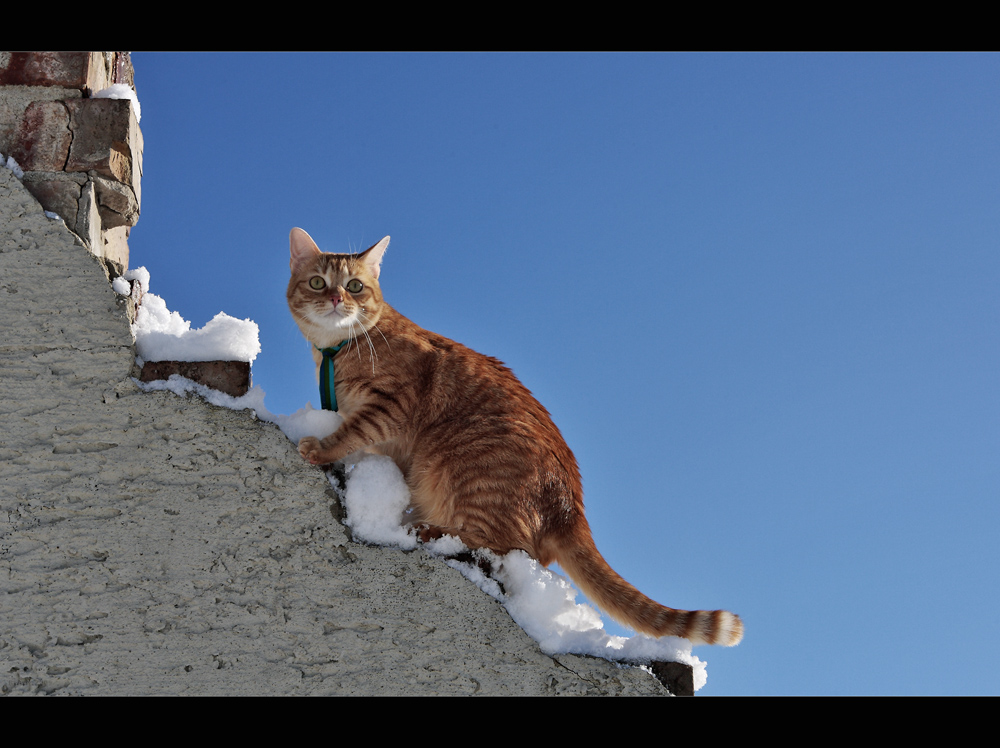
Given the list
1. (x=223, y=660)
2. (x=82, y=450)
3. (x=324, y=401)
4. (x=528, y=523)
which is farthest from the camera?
(x=324, y=401)

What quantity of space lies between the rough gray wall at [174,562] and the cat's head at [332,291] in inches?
23.9

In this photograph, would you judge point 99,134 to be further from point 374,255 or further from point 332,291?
point 374,255

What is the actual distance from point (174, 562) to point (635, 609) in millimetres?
1496

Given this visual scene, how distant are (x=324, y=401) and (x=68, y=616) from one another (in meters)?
A: 1.09

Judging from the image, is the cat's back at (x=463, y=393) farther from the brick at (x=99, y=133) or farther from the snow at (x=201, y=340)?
the brick at (x=99, y=133)

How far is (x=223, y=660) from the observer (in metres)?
2.17

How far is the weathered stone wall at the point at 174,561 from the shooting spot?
7.11 feet

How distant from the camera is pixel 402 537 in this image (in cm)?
234

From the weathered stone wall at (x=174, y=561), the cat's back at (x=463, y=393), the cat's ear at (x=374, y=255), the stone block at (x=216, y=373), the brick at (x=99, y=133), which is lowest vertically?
the weathered stone wall at (x=174, y=561)

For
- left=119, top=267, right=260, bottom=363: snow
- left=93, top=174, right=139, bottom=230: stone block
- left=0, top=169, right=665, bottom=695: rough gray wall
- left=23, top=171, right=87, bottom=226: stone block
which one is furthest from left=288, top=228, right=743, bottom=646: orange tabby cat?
left=23, top=171, right=87, bottom=226: stone block

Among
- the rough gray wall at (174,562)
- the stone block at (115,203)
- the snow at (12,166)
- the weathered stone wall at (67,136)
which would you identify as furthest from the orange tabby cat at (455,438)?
the snow at (12,166)

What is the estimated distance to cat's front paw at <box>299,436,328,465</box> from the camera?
2352 mm

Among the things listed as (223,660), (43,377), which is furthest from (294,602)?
(43,377)

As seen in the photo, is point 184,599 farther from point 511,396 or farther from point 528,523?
point 511,396
